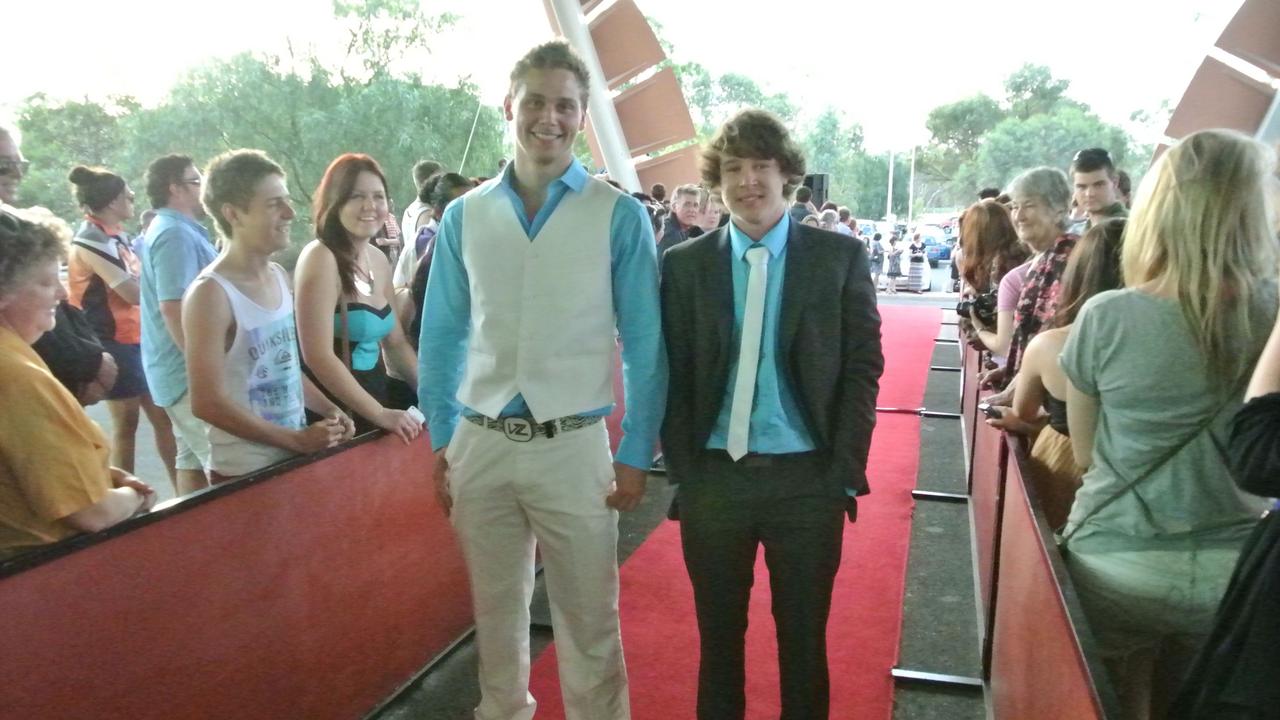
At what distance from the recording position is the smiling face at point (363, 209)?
2.58m

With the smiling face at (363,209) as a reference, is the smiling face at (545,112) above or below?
above

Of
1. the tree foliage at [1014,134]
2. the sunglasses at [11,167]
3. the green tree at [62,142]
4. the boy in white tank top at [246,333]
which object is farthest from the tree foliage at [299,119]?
the tree foliage at [1014,134]

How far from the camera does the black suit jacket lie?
1.80m

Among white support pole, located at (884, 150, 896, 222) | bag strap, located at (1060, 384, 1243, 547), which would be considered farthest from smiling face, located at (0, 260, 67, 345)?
white support pole, located at (884, 150, 896, 222)

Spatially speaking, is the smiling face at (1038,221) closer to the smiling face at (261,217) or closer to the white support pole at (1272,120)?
the smiling face at (261,217)

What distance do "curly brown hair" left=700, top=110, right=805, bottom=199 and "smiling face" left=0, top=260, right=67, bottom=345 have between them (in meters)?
1.38

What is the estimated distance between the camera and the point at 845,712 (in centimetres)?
251

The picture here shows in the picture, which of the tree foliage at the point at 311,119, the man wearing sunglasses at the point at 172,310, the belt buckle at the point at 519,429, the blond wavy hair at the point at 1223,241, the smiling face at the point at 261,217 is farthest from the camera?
the tree foliage at the point at 311,119

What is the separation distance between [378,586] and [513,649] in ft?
2.12

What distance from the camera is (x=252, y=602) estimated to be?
2.07 meters

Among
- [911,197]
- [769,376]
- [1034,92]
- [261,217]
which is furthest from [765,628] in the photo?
[911,197]

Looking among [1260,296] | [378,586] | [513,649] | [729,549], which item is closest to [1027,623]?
[729,549]

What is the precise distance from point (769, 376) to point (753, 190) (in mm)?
409

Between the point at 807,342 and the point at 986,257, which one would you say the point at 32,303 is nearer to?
the point at 807,342
